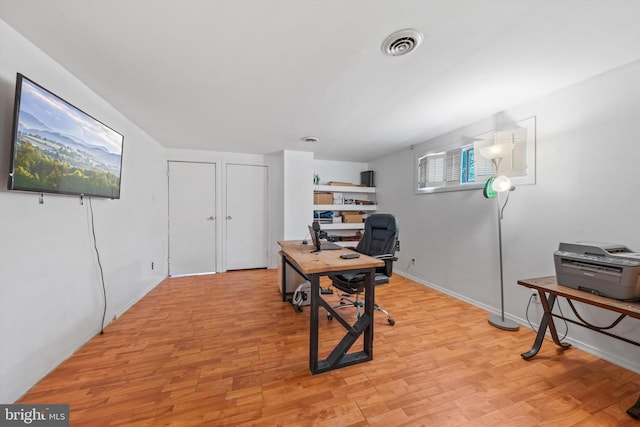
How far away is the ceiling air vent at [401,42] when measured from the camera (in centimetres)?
138

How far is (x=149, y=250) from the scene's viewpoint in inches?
135

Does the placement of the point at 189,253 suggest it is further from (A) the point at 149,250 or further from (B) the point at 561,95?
(B) the point at 561,95

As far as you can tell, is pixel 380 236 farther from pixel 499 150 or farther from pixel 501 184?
pixel 499 150

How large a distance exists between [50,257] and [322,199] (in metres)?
3.68

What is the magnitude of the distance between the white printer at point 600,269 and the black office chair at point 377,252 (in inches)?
49.2

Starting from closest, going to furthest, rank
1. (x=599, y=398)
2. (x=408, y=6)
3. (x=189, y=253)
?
1. (x=408, y=6)
2. (x=599, y=398)
3. (x=189, y=253)

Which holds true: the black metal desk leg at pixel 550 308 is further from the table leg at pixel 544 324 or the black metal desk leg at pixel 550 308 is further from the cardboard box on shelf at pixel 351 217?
the cardboard box on shelf at pixel 351 217

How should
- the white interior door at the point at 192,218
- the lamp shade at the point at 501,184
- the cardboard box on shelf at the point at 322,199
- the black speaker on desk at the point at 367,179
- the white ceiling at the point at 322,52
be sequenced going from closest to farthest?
the white ceiling at the point at 322,52 < the lamp shade at the point at 501,184 < the white interior door at the point at 192,218 < the cardboard box on shelf at the point at 322,199 < the black speaker on desk at the point at 367,179

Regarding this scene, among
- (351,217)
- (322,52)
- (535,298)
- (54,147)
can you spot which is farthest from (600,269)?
(54,147)

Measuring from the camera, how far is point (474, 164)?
2.84 m

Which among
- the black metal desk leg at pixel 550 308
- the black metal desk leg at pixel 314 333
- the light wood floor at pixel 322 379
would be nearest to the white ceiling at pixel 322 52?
the black metal desk leg at pixel 314 333

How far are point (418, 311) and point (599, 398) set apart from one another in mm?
1402

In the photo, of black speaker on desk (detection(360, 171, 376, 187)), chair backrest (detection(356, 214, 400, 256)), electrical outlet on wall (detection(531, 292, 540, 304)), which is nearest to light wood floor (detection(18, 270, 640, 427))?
electrical outlet on wall (detection(531, 292, 540, 304))

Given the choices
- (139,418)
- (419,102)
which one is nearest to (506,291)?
(419,102)
